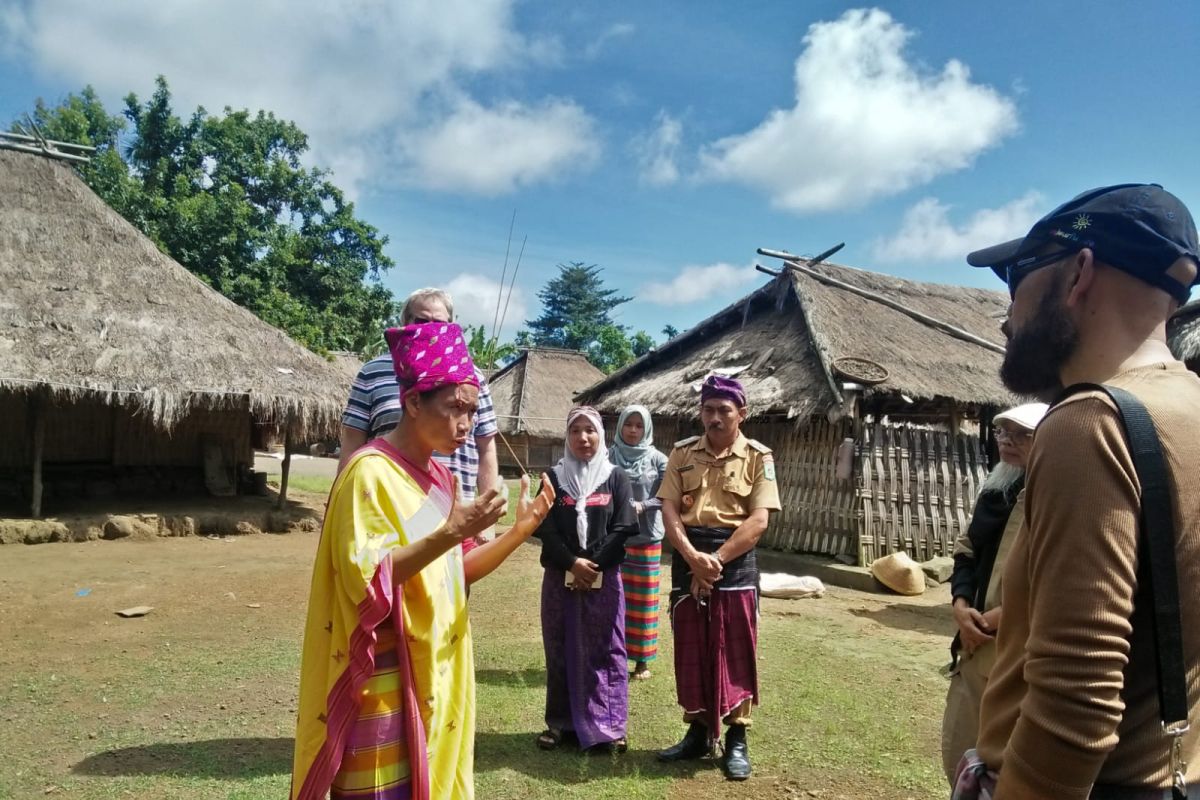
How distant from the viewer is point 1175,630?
1.13 metres

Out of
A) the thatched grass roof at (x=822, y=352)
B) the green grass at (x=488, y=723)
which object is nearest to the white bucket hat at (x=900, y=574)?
the thatched grass roof at (x=822, y=352)

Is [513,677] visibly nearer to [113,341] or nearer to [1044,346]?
[1044,346]

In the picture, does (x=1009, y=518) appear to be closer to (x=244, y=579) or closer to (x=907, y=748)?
(x=907, y=748)

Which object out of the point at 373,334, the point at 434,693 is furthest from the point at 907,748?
the point at 373,334

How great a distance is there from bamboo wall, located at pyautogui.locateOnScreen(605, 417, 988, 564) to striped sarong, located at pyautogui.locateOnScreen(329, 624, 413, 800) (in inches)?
Answer: 342

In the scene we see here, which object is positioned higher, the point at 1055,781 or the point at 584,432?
the point at 584,432

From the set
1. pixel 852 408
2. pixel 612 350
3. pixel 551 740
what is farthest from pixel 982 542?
pixel 612 350

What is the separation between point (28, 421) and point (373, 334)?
1121cm

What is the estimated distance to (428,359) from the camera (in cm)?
204

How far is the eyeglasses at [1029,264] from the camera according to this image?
1.37m

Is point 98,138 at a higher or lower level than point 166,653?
higher

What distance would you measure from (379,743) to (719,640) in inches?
84.6

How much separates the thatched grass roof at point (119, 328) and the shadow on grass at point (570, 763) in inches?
362

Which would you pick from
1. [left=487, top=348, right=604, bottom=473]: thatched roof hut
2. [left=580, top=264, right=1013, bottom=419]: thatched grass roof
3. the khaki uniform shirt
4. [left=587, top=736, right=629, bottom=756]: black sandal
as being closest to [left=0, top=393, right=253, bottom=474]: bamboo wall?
[left=580, top=264, right=1013, bottom=419]: thatched grass roof
